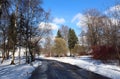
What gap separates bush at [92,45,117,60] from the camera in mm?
33469

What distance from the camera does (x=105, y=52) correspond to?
35156 millimetres

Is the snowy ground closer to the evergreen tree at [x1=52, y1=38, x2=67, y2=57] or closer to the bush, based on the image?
the bush

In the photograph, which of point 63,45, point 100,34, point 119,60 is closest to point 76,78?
point 119,60

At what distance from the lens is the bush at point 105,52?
3347 cm

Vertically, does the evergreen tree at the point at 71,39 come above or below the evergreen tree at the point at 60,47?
above

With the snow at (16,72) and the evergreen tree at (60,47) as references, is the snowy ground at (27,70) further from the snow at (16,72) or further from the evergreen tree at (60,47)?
the evergreen tree at (60,47)

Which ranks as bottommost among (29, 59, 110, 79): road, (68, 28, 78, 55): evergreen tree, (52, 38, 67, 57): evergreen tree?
(29, 59, 110, 79): road

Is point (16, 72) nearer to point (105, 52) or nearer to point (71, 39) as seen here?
point (105, 52)

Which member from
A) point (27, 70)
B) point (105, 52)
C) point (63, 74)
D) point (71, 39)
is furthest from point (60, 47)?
point (63, 74)

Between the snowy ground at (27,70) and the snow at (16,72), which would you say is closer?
the snow at (16,72)

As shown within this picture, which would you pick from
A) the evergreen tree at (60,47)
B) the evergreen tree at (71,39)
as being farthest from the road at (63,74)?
the evergreen tree at (71,39)

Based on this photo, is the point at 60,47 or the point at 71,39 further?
the point at 71,39

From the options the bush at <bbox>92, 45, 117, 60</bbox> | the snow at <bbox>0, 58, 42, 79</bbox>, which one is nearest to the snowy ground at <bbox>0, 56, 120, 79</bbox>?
the snow at <bbox>0, 58, 42, 79</bbox>

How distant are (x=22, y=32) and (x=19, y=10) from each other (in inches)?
180
